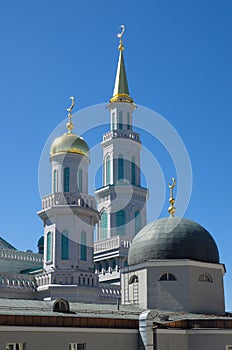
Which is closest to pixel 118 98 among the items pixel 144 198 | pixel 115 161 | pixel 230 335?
pixel 115 161

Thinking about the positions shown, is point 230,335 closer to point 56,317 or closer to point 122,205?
point 56,317

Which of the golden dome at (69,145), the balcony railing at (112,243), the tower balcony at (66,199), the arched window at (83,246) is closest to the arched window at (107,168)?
the balcony railing at (112,243)

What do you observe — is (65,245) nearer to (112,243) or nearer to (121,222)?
(112,243)

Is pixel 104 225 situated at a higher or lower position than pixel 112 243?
higher

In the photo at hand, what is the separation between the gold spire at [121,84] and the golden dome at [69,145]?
1394cm

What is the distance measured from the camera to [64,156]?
49906 millimetres

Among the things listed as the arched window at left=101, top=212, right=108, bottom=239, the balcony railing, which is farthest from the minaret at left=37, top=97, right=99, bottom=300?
the arched window at left=101, top=212, right=108, bottom=239

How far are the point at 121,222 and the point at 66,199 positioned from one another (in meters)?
12.5

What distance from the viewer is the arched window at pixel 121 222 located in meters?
59.8

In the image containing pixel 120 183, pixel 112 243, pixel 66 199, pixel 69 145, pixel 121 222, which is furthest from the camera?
pixel 120 183

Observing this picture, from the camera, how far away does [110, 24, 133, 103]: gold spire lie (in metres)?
64.1

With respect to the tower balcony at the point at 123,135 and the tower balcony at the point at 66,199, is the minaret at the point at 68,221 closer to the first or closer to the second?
the tower balcony at the point at 66,199

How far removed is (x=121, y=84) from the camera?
215 ft

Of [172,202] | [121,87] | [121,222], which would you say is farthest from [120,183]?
[172,202]
